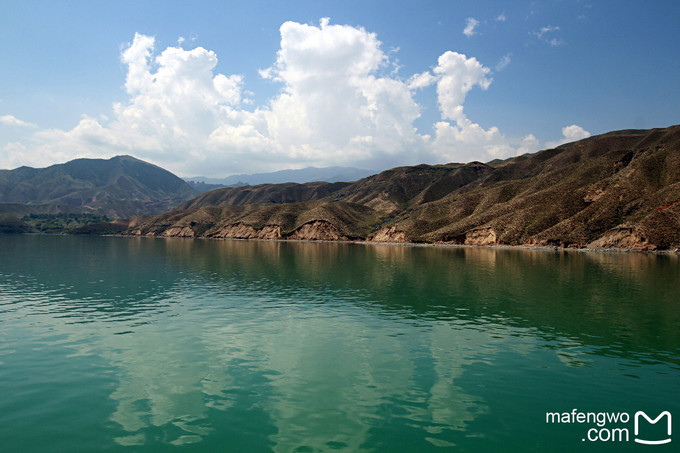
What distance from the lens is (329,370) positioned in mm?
21562

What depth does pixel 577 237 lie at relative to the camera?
141 m

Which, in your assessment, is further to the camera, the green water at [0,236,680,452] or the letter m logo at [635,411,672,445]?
the green water at [0,236,680,452]

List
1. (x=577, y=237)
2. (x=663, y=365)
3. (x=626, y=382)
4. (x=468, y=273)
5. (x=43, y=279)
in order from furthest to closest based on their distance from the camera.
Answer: (x=577, y=237) → (x=468, y=273) → (x=43, y=279) → (x=663, y=365) → (x=626, y=382)

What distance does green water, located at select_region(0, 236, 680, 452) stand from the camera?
1459 cm

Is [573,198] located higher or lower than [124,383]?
higher

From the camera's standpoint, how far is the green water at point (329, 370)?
14594 mm

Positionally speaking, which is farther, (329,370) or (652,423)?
(329,370)

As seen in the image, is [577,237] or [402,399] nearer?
[402,399]

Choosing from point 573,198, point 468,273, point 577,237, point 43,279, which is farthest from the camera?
point 573,198

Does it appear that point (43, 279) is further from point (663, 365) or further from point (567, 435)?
point (663, 365)

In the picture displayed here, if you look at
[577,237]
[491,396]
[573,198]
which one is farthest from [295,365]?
[573,198]

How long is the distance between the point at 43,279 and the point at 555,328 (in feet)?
224

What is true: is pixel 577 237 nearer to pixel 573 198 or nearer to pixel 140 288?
pixel 573 198

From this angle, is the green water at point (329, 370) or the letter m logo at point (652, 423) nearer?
the letter m logo at point (652, 423)
